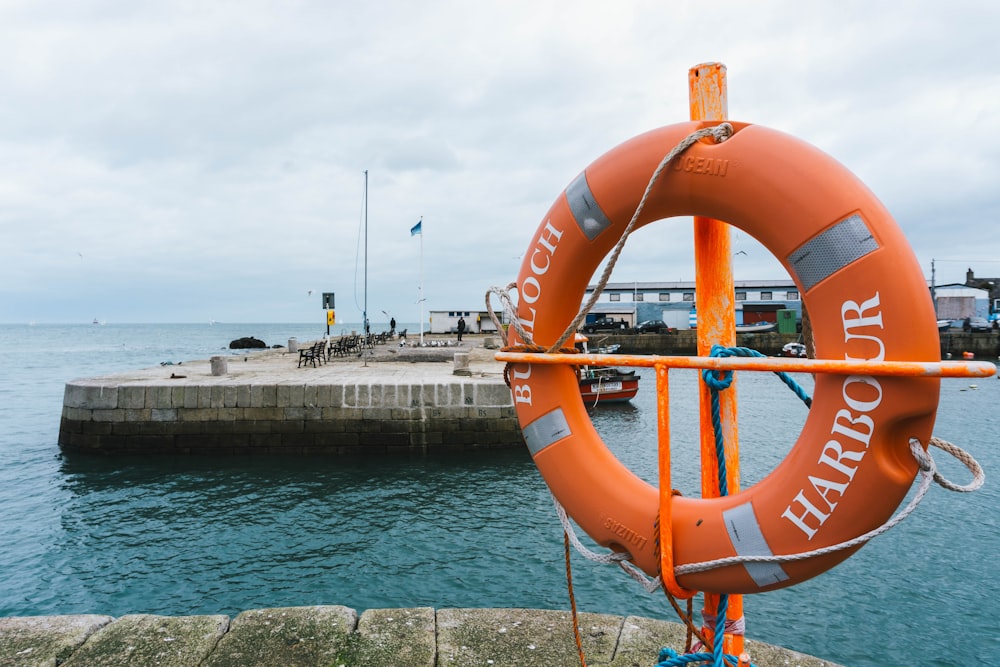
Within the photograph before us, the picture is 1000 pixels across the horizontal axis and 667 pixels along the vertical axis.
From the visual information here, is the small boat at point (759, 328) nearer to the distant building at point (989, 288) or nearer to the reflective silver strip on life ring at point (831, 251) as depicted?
the distant building at point (989, 288)

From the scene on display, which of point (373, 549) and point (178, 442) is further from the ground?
point (178, 442)

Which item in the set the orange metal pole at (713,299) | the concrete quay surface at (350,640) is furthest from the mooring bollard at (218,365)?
the orange metal pole at (713,299)

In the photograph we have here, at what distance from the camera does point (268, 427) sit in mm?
11023

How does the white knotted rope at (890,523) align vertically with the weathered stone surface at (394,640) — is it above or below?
above

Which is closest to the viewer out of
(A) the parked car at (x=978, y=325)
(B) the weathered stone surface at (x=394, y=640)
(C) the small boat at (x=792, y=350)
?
(B) the weathered stone surface at (x=394, y=640)

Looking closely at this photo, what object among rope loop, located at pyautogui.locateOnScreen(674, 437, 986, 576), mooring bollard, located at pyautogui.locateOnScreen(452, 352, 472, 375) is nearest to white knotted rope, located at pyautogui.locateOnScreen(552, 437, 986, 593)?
rope loop, located at pyautogui.locateOnScreen(674, 437, 986, 576)

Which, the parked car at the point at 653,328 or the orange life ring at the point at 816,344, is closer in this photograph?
the orange life ring at the point at 816,344

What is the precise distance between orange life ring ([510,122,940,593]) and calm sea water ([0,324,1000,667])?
13.5ft

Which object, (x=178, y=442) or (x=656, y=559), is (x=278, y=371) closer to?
(x=178, y=442)

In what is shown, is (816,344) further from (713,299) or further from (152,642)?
(152,642)

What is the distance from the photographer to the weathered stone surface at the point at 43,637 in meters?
2.88

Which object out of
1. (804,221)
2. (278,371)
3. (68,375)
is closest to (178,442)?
(278,371)

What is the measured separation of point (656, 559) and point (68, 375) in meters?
38.2

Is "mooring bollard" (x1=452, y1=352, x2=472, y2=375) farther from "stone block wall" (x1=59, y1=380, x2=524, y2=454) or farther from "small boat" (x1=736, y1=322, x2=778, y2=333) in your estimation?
"small boat" (x1=736, y1=322, x2=778, y2=333)
